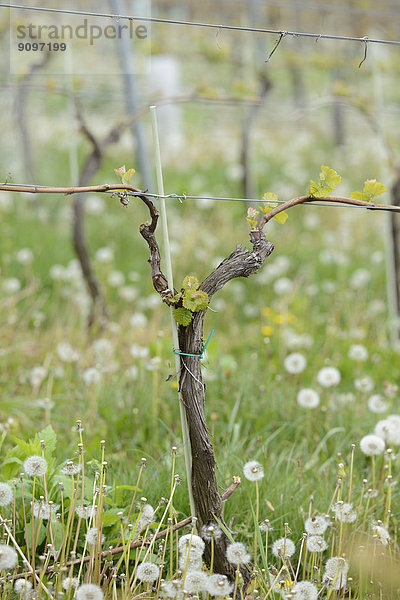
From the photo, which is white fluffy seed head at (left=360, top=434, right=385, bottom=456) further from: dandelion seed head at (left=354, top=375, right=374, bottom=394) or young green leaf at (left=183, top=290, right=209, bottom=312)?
young green leaf at (left=183, top=290, right=209, bottom=312)

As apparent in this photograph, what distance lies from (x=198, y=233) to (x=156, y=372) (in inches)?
125

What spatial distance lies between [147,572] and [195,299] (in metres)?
0.70

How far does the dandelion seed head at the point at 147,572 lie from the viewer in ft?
5.48

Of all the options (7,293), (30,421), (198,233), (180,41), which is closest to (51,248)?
(7,293)

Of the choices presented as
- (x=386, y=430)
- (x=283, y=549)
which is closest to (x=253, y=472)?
(x=283, y=549)

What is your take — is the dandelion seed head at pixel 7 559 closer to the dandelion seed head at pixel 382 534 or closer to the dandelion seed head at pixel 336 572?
the dandelion seed head at pixel 336 572

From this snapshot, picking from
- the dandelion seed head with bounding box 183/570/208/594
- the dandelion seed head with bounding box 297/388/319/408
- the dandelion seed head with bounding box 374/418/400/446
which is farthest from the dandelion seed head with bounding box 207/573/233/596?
the dandelion seed head with bounding box 297/388/319/408

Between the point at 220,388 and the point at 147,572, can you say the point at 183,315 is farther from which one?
the point at 220,388

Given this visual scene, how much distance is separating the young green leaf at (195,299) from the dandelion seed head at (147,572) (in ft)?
2.16

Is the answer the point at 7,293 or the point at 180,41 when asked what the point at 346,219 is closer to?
the point at 7,293

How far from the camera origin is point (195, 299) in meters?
1.71

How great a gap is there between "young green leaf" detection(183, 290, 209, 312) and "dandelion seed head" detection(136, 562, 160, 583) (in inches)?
25.9

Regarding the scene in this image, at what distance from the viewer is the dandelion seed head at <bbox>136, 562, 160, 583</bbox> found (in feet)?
5.48

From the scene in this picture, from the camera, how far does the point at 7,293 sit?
4.58 meters
